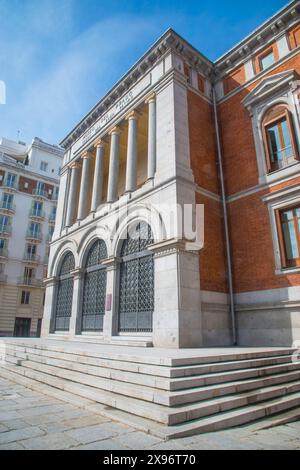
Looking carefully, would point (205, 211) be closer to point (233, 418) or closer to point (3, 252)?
point (233, 418)

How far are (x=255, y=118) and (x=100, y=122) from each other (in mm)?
8895

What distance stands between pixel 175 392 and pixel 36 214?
32.2 metres

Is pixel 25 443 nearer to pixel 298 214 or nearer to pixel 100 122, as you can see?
pixel 298 214

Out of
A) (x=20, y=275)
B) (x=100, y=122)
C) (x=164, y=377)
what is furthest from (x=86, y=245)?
(x=20, y=275)

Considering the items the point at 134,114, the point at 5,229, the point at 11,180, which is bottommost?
the point at 134,114

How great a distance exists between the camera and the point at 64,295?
53.9ft

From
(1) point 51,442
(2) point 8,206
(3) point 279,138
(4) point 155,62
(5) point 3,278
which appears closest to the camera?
(1) point 51,442

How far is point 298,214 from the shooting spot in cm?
977

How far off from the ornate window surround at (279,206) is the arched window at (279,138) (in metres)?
1.05

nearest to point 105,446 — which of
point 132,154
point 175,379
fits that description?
point 175,379

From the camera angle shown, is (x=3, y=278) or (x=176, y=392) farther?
(x=3, y=278)

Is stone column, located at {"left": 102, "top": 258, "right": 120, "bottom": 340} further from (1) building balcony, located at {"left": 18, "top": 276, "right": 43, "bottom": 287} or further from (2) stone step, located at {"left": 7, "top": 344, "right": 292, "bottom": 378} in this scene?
(1) building balcony, located at {"left": 18, "top": 276, "right": 43, "bottom": 287}

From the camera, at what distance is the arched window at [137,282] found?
10562 mm

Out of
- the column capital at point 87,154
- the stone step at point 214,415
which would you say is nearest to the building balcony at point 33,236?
the column capital at point 87,154
